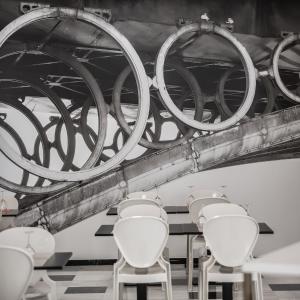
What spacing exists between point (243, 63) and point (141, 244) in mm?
3059

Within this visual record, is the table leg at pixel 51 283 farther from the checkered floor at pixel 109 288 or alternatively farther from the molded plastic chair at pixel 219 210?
the molded plastic chair at pixel 219 210

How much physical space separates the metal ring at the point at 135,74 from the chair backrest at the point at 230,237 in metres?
2.28

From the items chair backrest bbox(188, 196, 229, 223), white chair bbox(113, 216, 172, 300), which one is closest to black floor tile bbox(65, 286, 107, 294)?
chair backrest bbox(188, 196, 229, 223)

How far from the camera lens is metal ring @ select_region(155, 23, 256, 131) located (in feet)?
18.0

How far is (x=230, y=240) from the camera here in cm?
333

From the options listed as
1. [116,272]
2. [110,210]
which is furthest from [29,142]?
[116,272]

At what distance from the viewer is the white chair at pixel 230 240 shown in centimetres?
333

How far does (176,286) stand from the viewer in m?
4.75

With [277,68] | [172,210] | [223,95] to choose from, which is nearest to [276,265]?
[172,210]

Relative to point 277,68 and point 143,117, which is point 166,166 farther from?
point 277,68

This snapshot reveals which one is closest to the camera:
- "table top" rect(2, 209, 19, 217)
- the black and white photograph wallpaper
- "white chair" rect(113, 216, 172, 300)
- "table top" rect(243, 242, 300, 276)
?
"table top" rect(243, 242, 300, 276)

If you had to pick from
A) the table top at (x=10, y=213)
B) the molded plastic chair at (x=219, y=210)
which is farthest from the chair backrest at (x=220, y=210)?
the table top at (x=10, y=213)

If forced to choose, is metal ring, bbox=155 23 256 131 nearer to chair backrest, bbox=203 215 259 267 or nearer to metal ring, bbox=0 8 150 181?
metal ring, bbox=0 8 150 181

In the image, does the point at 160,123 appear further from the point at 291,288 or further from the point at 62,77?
the point at 291,288
